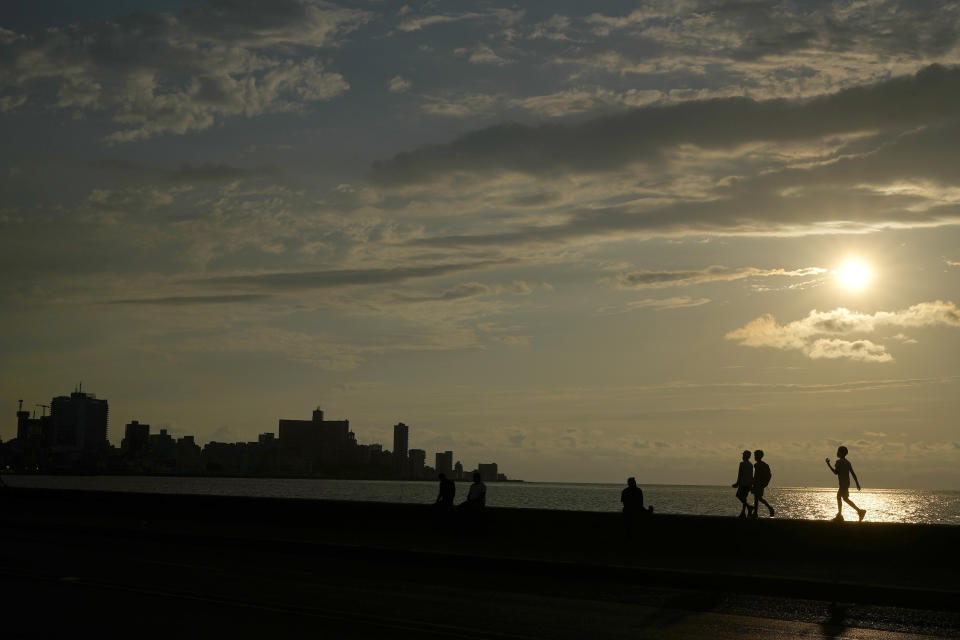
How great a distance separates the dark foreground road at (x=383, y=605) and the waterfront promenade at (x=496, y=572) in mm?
43

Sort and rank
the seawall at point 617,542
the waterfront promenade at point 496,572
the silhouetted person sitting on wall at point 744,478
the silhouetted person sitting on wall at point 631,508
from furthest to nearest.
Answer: the silhouetted person sitting on wall at point 744,478, the silhouetted person sitting on wall at point 631,508, the seawall at point 617,542, the waterfront promenade at point 496,572

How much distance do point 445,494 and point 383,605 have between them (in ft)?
37.0

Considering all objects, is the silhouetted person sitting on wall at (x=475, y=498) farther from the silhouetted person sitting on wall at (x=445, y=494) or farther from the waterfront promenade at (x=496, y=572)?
the silhouetted person sitting on wall at (x=445, y=494)

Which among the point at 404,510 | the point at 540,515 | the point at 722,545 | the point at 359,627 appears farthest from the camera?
the point at 404,510

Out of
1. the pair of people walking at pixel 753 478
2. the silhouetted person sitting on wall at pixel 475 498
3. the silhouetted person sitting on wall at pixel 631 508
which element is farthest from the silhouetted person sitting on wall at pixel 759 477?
the silhouetted person sitting on wall at pixel 475 498

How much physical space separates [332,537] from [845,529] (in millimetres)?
11684

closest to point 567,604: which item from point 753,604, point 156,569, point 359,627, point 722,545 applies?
point 753,604

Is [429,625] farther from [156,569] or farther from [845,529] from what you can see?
[845,529]

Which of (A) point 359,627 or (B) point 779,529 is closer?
(A) point 359,627

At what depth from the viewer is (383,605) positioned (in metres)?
13.9

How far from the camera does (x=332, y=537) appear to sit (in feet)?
79.3

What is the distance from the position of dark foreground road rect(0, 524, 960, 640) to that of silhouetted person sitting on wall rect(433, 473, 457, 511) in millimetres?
4262

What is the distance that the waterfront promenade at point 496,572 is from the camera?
42.7ft

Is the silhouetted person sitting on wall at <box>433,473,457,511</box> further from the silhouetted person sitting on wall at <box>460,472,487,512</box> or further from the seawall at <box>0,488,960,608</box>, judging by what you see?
the silhouetted person sitting on wall at <box>460,472,487,512</box>
